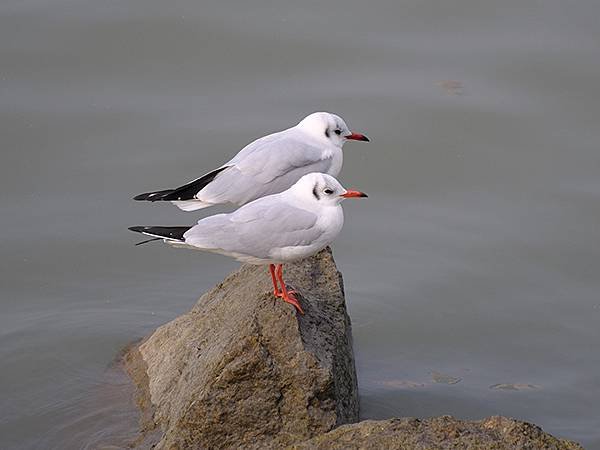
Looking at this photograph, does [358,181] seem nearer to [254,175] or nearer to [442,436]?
[254,175]

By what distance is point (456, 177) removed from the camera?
8.64 m

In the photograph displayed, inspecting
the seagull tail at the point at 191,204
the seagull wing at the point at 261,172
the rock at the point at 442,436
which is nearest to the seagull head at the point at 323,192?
the seagull wing at the point at 261,172

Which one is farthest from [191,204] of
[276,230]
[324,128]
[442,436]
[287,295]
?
[442,436]

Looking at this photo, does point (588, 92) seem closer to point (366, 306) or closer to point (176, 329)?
point (366, 306)

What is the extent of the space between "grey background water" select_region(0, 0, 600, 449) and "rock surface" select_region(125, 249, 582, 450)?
0.52 m

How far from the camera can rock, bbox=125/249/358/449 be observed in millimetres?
4691

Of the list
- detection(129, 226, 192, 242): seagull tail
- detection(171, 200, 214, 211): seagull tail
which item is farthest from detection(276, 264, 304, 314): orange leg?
detection(171, 200, 214, 211): seagull tail

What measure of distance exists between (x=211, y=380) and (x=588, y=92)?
5.83 meters

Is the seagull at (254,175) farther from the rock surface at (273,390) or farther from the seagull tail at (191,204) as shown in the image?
the rock surface at (273,390)

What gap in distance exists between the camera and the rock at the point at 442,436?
390cm

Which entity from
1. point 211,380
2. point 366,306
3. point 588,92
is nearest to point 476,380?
point 366,306

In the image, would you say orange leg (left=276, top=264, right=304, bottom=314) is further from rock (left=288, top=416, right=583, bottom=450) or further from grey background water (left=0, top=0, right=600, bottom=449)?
rock (left=288, top=416, right=583, bottom=450)

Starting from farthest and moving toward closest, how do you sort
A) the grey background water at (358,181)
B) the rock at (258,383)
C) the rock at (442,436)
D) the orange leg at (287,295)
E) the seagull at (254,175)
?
the grey background water at (358,181), the seagull at (254,175), the orange leg at (287,295), the rock at (258,383), the rock at (442,436)

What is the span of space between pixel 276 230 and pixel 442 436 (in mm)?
1579
